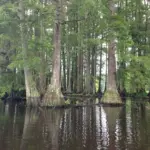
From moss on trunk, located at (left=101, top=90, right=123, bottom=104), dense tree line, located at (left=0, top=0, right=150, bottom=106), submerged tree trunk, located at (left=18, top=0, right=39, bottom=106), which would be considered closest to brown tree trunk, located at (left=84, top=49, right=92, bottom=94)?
dense tree line, located at (left=0, top=0, right=150, bottom=106)

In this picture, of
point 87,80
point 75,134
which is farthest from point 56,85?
point 87,80

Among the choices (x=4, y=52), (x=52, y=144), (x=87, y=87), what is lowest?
(x=52, y=144)

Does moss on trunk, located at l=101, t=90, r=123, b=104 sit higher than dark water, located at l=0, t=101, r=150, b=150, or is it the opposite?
moss on trunk, located at l=101, t=90, r=123, b=104

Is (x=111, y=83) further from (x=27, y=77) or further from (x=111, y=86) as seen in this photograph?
(x=27, y=77)

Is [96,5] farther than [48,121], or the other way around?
[96,5]

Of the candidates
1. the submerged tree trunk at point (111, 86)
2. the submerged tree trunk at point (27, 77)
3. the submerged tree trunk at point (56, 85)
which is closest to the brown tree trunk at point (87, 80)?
the submerged tree trunk at point (111, 86)

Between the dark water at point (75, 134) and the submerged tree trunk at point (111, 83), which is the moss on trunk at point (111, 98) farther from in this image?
the dark water at point (75, 134)

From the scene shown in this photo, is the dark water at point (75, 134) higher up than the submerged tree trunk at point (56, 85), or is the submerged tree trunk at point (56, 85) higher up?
the submerged tree trunk at point (56, 85)

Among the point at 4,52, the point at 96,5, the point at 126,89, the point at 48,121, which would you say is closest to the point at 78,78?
the point at 126,89

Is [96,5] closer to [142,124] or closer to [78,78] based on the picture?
[142,124]

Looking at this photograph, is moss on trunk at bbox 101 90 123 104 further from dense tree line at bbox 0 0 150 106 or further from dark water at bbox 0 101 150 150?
dark water at bbox 0 101 150 150

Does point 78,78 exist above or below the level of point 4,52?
below

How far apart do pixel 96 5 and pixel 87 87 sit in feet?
49.1

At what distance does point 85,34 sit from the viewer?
90.4 feet
